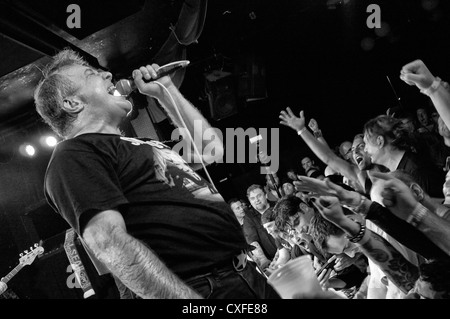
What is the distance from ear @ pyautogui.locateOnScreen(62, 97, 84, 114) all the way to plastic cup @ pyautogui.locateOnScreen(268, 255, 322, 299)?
1.05m

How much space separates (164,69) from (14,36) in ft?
6.75

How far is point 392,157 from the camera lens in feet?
10.8

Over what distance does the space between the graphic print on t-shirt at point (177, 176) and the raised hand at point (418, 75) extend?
188 cm

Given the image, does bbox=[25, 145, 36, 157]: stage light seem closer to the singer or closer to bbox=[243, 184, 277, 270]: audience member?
bbox=[243, 184, 277, 270]: audience member

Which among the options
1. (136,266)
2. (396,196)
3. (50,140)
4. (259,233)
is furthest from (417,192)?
(50,140)

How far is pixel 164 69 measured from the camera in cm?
195

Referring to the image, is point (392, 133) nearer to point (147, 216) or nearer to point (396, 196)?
point (396, 196)

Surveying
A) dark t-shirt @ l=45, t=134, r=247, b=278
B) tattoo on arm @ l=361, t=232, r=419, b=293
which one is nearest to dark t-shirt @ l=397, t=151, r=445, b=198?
tattoo on arm @ l=361, t=232, r=419, b=293

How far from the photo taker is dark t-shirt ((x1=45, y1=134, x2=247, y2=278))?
1.22m

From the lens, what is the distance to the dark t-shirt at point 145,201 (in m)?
1.22

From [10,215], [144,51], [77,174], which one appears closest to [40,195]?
[10,215]

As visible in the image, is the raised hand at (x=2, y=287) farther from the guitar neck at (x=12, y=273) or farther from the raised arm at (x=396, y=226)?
the raised arm at (x=396, y=226)

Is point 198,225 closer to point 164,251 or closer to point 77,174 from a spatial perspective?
point 164,251

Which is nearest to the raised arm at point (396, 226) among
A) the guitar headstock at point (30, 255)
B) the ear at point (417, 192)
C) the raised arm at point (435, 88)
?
the ear at point (417, 192)
